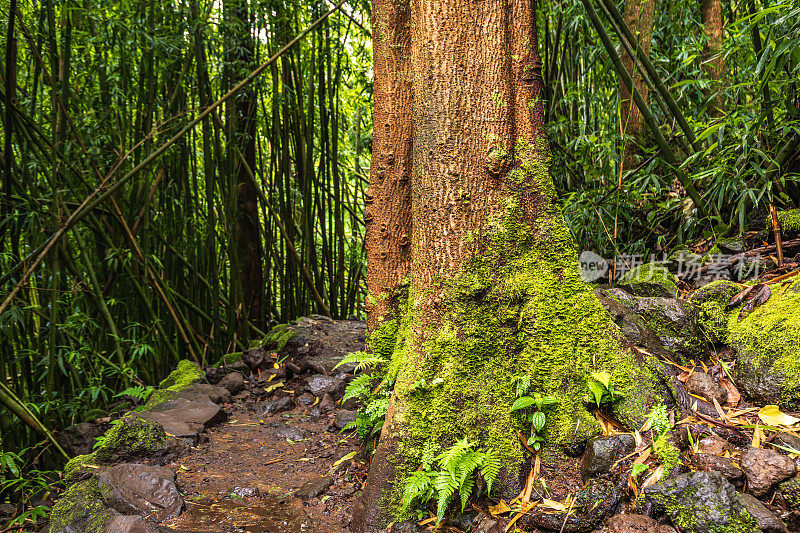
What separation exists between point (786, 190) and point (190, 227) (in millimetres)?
3731

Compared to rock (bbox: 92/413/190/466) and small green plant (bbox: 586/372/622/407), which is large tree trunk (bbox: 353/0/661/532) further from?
rock (bbox: 92/413/190/466)

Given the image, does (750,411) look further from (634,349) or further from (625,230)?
(625,230)

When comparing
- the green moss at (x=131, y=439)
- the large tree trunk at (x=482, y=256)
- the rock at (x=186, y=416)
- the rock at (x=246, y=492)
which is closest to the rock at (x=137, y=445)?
the green moss at (x=131, y=439)

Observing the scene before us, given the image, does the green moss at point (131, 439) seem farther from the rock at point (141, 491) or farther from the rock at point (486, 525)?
the rock at point (486, 525)

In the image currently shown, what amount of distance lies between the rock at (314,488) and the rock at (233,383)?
5.03 ft

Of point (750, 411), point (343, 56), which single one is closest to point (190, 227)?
point (343, 56)

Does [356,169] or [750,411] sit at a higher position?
[356,169]

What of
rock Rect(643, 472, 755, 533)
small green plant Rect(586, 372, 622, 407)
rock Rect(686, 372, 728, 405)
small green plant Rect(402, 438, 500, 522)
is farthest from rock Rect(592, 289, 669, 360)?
small green plant Rect(402, 438, 500, 522)

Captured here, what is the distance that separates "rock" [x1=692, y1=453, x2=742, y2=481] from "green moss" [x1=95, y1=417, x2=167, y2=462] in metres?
2.11

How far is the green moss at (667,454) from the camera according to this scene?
Result: 4.56 ft

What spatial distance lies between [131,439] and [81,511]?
0.46m

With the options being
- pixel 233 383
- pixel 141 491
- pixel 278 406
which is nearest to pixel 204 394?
pixel 233 383

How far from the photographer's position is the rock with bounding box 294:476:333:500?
5.99ft

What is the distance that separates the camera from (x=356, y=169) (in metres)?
5.96
